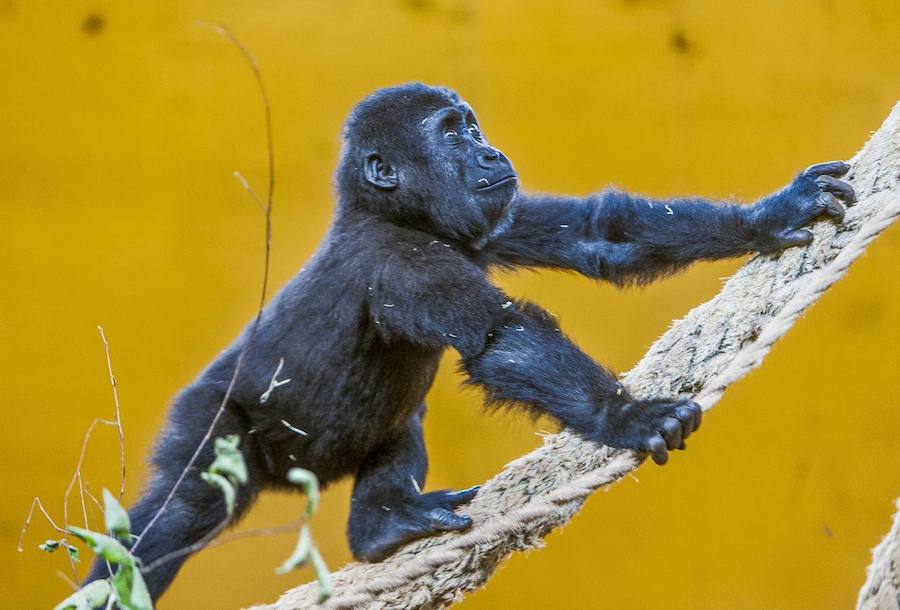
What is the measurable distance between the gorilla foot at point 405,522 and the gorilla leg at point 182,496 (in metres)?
0.33

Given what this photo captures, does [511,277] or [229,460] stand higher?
[511,277]

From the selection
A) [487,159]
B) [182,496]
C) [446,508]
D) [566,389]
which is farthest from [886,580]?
[182,496]

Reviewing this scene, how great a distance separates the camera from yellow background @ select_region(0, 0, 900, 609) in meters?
4.44

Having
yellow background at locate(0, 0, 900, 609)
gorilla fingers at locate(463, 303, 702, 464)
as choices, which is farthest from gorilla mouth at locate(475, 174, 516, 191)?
yellow background at locate(0, 0, 900, 609)

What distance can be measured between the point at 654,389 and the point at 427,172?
3.00ft

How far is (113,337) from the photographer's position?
14.7ft

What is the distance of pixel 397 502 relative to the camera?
2.84 meters

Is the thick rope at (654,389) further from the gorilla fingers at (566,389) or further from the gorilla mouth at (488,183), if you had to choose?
the gorilla mouth at (488,183)

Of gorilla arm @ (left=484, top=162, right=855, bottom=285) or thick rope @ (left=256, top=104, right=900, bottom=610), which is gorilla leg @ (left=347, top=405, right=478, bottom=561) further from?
gorilla arm @ (left=484, top=162, right=855, bottom=285)

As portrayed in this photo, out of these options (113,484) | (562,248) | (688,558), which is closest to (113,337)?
(113,484)

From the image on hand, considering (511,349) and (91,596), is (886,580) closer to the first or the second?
(511,349)

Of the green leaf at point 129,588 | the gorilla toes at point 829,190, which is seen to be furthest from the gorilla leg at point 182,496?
the gorilla toes at point 829,190

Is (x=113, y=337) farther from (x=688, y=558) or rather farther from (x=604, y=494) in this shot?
(x=688, y=558)

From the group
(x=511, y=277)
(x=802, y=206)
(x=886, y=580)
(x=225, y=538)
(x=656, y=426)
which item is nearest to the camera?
(x=225, y=538)
